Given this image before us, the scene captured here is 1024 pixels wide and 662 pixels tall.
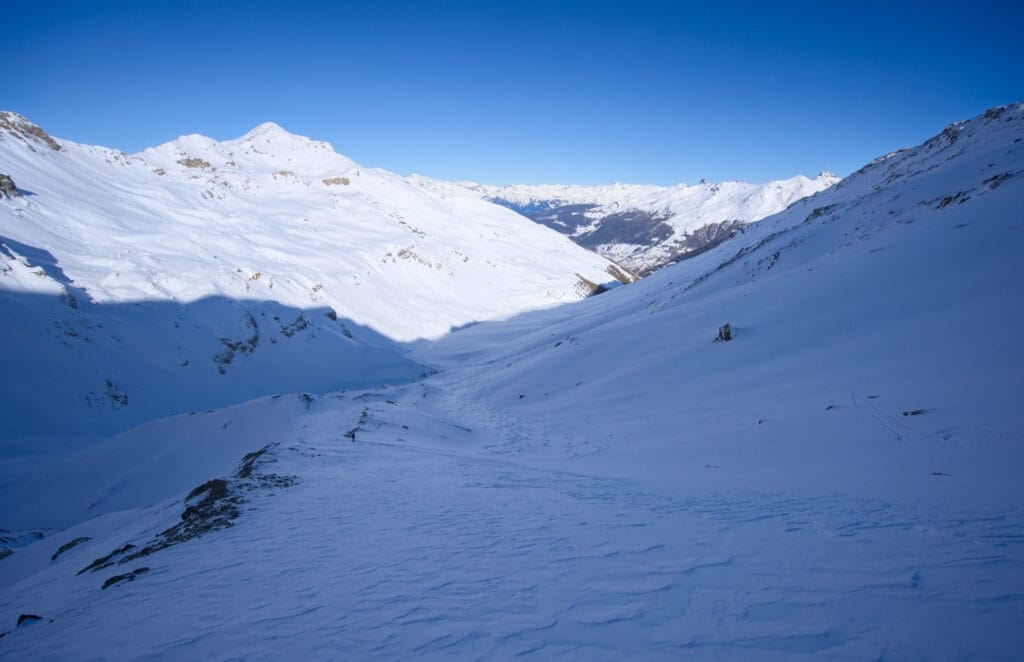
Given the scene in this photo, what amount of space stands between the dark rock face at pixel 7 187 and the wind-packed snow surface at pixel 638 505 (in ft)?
83.6

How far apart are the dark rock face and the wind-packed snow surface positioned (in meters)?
25.5

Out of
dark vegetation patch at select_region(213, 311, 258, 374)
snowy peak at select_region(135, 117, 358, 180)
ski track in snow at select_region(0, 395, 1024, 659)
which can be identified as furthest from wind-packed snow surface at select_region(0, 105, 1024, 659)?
snowy peak at select_region(135, 117, 358, 180)

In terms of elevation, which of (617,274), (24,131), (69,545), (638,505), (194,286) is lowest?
(638,505)

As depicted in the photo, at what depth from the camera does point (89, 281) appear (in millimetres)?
27859

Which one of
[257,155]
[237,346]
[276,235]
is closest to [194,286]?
[237,346]

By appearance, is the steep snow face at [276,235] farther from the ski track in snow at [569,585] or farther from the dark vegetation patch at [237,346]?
the ski track in snow at [569,585]

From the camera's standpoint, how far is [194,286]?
33.3 meters

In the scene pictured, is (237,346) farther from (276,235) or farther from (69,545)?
(276,235)

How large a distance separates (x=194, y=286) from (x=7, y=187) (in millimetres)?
13579

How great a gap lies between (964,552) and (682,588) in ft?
10.2

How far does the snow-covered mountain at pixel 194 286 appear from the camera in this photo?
2328cm

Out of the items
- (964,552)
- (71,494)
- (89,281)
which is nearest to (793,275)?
(964,552)

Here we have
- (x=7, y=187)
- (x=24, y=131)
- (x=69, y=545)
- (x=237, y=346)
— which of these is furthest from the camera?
(x=24, y=131)

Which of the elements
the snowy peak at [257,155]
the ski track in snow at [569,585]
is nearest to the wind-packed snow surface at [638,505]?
the ski track in snow at [569,585]
